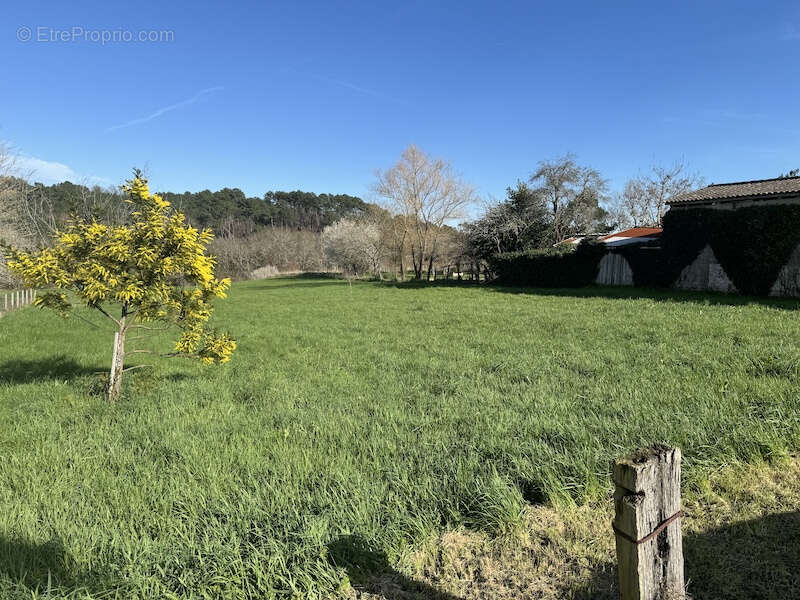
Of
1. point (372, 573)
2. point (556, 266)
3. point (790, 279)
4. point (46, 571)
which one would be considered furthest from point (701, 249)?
point (46, 571)

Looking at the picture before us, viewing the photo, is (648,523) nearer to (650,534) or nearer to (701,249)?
(650,534)

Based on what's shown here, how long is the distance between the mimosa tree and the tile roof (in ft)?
64.7

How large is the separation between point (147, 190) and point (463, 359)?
559 cm

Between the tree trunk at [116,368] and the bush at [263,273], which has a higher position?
the bush at [263,273]

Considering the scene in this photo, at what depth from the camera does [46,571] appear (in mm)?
2428

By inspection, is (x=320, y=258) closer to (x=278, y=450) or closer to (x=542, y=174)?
(x=542, y=174)

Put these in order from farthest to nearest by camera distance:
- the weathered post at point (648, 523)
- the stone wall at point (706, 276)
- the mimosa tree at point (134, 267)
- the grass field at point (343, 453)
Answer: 1. the stone wall at point (706, 276)
2. the mimosa tree at point (134, 267)
3. the grass field at point (343, 453)
4. the weathered post at point (648, 523)

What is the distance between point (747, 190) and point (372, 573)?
2170 cm

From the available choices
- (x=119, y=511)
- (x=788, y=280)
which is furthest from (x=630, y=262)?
(x=119, y=511)

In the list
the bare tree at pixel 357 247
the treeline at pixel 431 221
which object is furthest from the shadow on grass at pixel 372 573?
the bare tree at pixel 357 247

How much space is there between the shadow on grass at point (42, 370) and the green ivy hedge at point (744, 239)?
68.3ft

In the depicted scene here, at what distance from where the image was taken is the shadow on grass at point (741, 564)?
224 centimetres

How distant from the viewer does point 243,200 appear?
9375cm

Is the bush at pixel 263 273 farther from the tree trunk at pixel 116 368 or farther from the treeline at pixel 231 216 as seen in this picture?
the tree trunk at pixel 116 368
